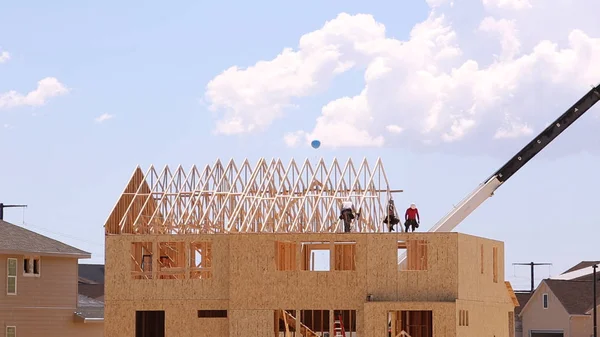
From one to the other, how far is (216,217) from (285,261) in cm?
329

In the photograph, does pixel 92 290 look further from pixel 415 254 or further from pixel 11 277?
pixel 415 254

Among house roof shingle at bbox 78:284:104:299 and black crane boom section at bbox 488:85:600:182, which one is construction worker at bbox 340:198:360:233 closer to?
black crane boom section at bbox 488:85:600:182

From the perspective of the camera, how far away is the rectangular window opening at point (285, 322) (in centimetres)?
4503

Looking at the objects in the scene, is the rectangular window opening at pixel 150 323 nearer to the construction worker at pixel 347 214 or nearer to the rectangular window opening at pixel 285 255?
the rectangular window opening at pixel 285 255

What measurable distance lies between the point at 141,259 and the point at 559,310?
151ft

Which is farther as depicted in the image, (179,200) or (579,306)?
(579,306)

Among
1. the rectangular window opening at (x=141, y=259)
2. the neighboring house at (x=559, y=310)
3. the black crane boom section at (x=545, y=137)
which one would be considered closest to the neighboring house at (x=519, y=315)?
the neighboring house at (x=559, y=310)

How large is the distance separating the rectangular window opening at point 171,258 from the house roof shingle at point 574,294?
42.7 metres

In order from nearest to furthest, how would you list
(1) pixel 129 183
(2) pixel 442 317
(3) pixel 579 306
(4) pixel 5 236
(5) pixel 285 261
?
(2) pixel 442 317 → (5) pixel 285 261 → (1) pixel 129 183 → (4) pixel 5 236 → (3) pixel 579 306

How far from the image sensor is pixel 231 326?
45406 mm

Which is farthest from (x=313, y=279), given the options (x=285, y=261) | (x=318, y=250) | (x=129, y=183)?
(x=129, y=183)

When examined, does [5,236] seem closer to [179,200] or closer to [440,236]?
[179,200]

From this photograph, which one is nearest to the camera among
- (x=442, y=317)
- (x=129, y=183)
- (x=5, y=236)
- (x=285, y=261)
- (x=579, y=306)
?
(x=442, y=317)

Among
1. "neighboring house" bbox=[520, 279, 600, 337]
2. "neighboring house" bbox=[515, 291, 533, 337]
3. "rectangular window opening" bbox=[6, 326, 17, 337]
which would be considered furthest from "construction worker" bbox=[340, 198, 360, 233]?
"neighboring house" bbox=[515, 291, 533, 337]
